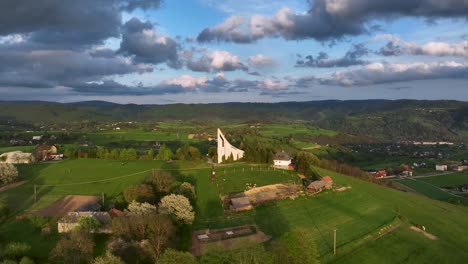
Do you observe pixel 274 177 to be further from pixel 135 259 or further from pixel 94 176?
pixel 135 259

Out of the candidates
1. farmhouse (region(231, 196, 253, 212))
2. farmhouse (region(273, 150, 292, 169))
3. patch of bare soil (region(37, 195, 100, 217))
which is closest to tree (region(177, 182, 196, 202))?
farmhouse (region(231, 196, 253, 212))

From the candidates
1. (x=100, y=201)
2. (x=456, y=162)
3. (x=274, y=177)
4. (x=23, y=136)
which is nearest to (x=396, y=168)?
(x=456, y=162)

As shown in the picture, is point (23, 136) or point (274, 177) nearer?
point (274, 177)

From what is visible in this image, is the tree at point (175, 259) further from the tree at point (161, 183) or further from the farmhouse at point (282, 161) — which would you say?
the farmhouse at point (282, 161)

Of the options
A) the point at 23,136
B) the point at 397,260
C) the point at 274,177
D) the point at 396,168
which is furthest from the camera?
the point at 23,136

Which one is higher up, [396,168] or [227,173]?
[227,173]

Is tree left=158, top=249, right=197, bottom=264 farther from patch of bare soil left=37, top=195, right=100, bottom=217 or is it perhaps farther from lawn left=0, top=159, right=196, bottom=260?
patch of bare soil left=37, top=195, right=100, bottom=217
